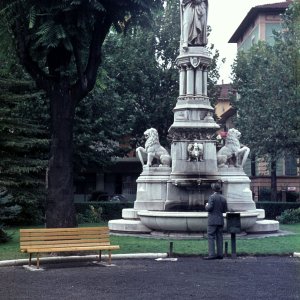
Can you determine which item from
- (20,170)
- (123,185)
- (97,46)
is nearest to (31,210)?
(20,170)

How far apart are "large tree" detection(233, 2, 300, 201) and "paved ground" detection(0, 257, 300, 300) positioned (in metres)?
21.9

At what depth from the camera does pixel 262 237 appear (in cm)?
1822

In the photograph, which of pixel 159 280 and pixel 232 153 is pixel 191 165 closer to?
pixel 232 153

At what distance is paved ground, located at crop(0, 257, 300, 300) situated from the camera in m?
8.98

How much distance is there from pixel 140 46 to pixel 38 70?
2671 cm

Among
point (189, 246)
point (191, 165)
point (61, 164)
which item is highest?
point (191, 165)

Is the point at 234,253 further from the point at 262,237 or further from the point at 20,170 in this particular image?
the point at 20,170

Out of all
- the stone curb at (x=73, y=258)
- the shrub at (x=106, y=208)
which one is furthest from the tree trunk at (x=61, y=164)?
the shrub at (x=106, y=208)

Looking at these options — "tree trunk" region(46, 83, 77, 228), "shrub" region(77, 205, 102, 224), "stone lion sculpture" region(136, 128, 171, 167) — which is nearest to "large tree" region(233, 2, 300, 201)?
"shrub" region(77, 205, 102, 224)

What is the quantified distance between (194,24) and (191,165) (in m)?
5.07

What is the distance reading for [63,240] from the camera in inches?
502

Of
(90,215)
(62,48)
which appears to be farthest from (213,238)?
(90,215)

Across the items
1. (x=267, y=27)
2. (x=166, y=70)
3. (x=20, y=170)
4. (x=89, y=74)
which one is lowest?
(x=20, y=170)

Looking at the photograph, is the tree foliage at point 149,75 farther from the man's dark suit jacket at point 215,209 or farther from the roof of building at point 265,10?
the man's dark suit jacket at point 215,209
